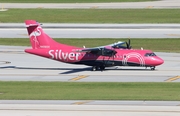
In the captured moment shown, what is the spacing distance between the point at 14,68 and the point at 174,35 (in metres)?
24.1

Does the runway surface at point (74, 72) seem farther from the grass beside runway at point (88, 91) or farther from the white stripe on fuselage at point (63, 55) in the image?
the grass beside runway at point (88, 91)

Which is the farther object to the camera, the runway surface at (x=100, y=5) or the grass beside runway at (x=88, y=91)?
the runway surface at (x=100, y=5)

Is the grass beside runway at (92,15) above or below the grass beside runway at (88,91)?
above

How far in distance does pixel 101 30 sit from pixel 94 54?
24.1 metres

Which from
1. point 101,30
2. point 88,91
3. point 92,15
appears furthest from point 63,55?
point 92,15

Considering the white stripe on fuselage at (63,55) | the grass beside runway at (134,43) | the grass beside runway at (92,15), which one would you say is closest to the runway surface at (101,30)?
the grass beside runway at (134,43)

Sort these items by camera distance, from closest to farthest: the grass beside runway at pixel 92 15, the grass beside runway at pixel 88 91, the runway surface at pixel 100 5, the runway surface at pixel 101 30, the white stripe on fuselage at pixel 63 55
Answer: the grass beside runway at pixel 88 91 < the white stripe on fuselage at pixel 63 55 < the runway surface at pixel 101 30 < the grass beside runway at pixel 92 15 < the runway surface at pixel 100 5

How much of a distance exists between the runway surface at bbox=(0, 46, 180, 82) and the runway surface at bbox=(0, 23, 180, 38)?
12.9 metres

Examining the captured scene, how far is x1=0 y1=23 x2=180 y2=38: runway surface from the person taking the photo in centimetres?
6931

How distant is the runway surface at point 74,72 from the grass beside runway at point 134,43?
4703mm

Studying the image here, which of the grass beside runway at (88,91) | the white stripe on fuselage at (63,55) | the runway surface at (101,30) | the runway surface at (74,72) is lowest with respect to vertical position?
the grass beside runway at (88,91)

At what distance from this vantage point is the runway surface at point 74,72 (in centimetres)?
4462

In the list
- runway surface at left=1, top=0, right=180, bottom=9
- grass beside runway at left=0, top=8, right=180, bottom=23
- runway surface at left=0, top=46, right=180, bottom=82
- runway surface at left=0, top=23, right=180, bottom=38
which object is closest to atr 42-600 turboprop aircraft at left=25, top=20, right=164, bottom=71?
runway surface at left=0, top=46, right=180, bottom=82
